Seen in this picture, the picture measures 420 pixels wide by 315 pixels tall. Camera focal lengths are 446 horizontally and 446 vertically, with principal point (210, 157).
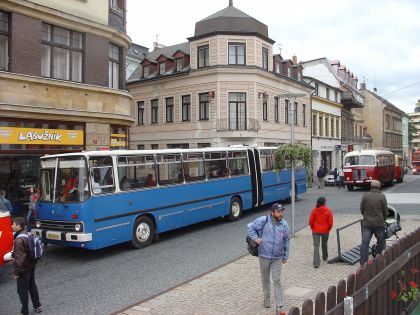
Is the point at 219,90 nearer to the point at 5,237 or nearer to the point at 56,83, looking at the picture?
the point at 56,83

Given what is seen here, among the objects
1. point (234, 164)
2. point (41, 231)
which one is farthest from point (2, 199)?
point (234, 164)

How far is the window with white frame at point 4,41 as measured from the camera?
15.6m

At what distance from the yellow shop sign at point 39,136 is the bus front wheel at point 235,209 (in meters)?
6.69

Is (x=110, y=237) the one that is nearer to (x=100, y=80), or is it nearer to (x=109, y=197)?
(x=109, y=197)

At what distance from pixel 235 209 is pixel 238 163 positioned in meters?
1.89

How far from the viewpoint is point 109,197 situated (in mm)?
11898

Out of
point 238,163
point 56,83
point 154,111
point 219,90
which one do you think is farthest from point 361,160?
point 56,83

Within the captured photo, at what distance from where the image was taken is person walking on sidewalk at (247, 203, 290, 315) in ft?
22.7

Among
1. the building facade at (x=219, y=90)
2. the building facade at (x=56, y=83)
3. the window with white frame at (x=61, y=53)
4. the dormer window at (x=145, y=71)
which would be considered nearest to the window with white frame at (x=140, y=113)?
the building facade at (x=219, y=90)

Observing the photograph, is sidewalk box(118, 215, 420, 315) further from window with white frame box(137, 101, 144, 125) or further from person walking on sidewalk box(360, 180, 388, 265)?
window with white frame box(137, 101, 144, 125)

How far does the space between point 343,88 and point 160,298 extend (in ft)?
163

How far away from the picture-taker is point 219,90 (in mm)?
31969

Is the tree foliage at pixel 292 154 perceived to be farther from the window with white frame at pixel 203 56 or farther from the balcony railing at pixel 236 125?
the window with white frame at pixel 203 56

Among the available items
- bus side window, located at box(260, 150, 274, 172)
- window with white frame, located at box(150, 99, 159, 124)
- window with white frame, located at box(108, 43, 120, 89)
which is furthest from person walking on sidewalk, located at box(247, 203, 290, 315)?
window with white frame, located at box(150, 99, 159, 124)
